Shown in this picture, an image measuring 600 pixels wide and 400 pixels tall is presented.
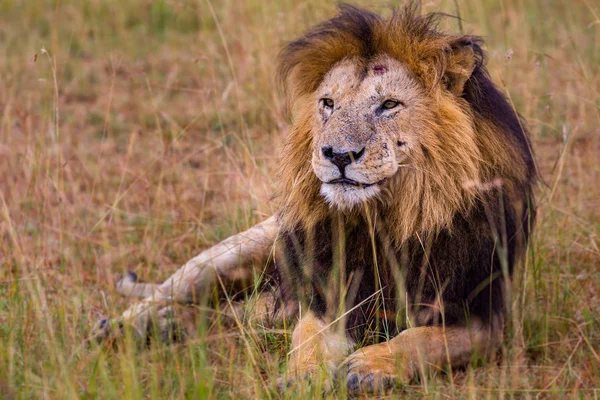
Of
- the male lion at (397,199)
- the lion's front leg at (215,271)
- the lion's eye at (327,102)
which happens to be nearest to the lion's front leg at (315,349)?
the male lion at (397,199)

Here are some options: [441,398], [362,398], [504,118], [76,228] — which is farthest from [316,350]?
[76,228]

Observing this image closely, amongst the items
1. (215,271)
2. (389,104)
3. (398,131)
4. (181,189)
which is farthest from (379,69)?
(181,189)

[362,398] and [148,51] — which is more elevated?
[148,51]

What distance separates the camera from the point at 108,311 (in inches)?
173

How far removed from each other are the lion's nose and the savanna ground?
680 millimetres

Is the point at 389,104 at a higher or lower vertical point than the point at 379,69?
lower

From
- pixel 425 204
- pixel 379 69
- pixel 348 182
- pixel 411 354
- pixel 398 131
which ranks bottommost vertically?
pixel 411 354

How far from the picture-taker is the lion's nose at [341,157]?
11.4 ft

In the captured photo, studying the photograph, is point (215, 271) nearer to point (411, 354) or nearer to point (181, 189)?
point (411, 354)

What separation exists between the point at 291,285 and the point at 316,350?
0.49 meters

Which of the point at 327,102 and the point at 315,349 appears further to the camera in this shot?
the point at 327,102

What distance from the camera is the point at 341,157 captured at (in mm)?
3490

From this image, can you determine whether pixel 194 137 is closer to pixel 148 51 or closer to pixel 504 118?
pixel 148 51

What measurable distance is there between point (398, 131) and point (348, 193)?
324mm
